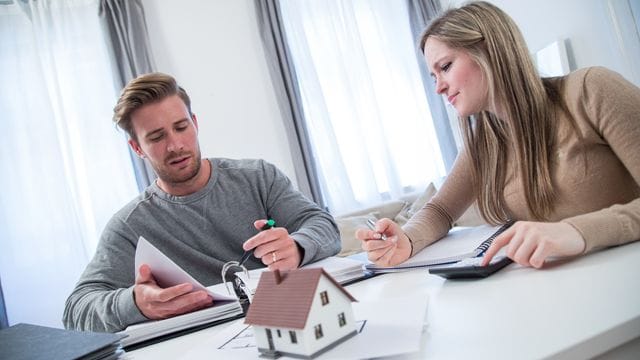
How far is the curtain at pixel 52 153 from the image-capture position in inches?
108

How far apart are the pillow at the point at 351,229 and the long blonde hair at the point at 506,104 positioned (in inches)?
57.8

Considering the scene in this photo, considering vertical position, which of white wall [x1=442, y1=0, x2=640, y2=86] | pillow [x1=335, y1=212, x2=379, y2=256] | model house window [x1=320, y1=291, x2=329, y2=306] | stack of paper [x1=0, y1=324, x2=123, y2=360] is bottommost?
pillow [x1=335, y1=212, x2=379, y2=256]

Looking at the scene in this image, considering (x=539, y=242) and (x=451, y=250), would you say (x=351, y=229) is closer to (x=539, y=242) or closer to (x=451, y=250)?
(x=451, y=250)

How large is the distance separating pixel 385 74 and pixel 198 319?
3134 millimetres

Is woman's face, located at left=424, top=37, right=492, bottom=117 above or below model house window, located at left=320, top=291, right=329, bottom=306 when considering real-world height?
above

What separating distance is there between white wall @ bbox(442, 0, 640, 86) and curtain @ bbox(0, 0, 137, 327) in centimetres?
293

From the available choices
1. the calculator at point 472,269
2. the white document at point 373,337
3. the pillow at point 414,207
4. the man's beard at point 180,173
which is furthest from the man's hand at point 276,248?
the pillow at point 414,207

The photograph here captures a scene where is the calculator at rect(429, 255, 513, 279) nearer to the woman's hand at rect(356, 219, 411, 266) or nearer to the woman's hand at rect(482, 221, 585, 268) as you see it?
the woman's hand at rect(482, 221, 585, 268)

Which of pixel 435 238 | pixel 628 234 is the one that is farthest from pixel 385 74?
pixel 628 234

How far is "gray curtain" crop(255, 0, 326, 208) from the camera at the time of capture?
3387 millimetres

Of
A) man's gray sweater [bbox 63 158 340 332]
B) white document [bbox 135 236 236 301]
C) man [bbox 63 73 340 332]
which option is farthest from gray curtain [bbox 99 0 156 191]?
white document [bbox 135 236 236 301]

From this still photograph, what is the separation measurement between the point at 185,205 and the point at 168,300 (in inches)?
24.0

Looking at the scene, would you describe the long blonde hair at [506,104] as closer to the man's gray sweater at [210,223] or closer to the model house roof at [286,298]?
the man's gray sweater at [210,223]

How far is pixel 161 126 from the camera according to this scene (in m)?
1.48
